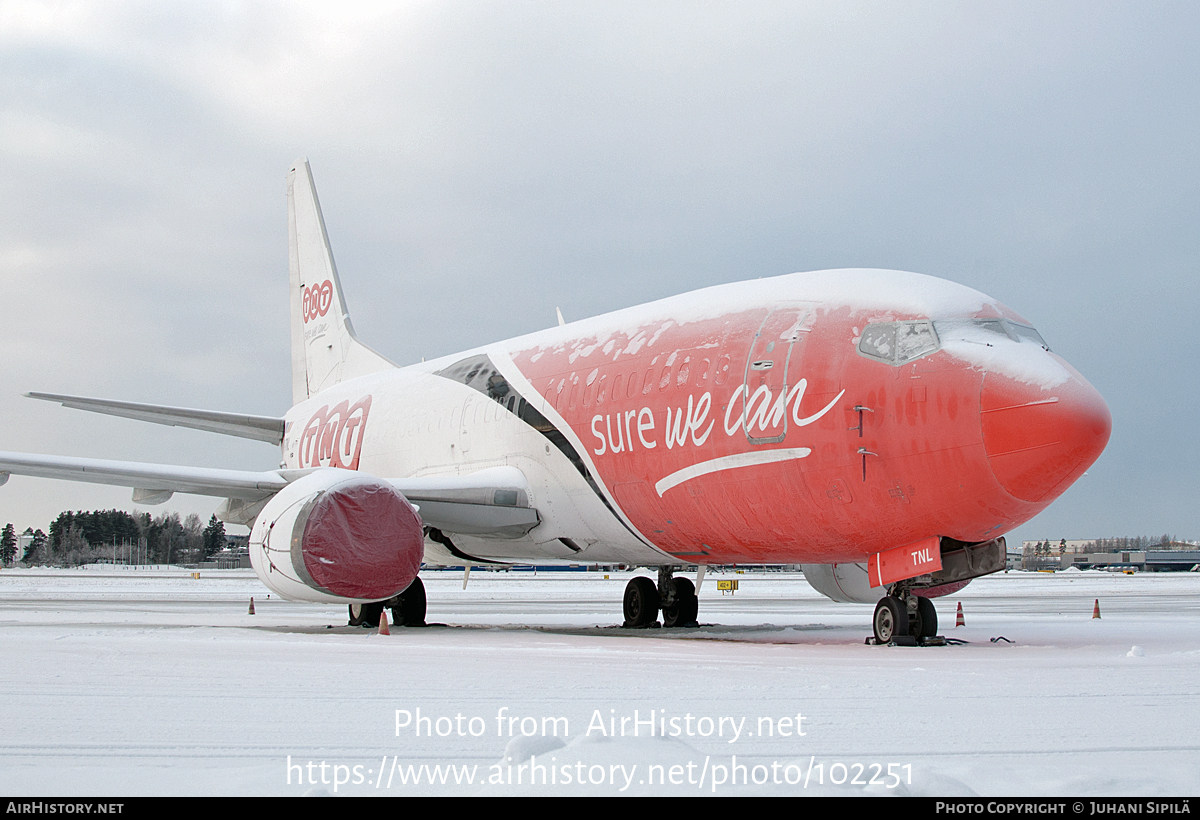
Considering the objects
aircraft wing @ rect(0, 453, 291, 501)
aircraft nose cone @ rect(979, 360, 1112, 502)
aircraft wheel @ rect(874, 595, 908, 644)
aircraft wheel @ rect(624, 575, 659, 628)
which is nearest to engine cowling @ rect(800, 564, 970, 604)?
aircraft wheel @ rect(624, 575, 659, 628)

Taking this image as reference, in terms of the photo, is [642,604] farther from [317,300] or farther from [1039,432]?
[317,300]

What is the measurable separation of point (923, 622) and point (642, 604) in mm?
5504

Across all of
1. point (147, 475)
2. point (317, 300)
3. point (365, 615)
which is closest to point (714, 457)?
point (365, 615)

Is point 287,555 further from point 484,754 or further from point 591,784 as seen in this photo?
point 591,784

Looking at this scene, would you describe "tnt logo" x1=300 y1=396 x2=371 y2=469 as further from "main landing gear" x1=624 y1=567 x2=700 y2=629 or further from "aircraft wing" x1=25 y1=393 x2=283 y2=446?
"main landing gear" x1=624 y1=567 x2=700 y2=629

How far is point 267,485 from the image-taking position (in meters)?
14.3

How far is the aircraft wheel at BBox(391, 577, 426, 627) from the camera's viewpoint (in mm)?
15227

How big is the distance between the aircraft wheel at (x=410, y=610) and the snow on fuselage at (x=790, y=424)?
66.7 inches

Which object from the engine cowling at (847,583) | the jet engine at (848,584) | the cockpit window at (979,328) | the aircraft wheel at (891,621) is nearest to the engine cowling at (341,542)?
the aircraft wheel at (891,621)

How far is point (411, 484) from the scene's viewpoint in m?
14.0

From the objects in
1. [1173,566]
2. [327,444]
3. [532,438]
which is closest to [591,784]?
[532,438]

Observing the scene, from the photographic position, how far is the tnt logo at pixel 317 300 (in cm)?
2320

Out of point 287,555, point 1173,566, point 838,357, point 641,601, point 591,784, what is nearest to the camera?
point 591,784

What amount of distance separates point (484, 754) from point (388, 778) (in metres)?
0.56
